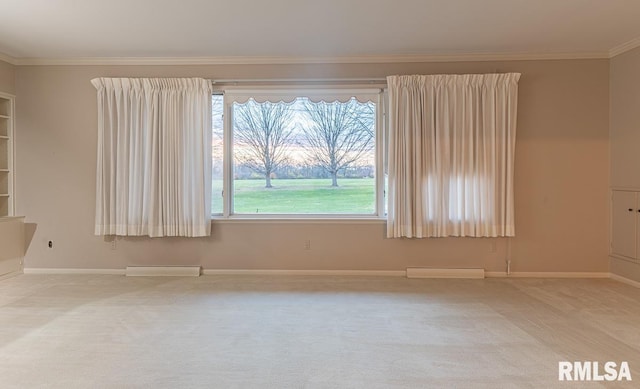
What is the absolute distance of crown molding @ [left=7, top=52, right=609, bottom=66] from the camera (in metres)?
4.40

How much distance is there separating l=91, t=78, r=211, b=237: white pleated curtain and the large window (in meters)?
0.27

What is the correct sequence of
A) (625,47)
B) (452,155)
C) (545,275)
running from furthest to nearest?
1. (545,275)
2. (452,155)
3. (625,47)

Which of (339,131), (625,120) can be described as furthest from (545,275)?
(339,131)

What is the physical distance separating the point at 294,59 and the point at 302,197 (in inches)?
65.4

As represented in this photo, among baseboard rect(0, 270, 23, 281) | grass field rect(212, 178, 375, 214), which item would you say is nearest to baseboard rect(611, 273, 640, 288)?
grass field rect(212, 178, 375, 214)

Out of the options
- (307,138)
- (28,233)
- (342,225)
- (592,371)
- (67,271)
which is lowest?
(592,371)

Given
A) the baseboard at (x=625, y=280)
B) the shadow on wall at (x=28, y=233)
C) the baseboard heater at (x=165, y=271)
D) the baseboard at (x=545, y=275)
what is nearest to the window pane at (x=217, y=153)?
the baseboard heater at (x=165, y=271)

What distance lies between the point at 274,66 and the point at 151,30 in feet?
4.57

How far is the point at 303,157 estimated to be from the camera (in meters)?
4.70

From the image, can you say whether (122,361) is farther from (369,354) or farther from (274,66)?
(274,66)

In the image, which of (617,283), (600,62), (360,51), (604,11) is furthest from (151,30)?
(617,283)

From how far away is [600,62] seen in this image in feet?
14.4

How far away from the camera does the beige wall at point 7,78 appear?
4.49 m

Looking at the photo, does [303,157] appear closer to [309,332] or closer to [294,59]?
[294,59]
